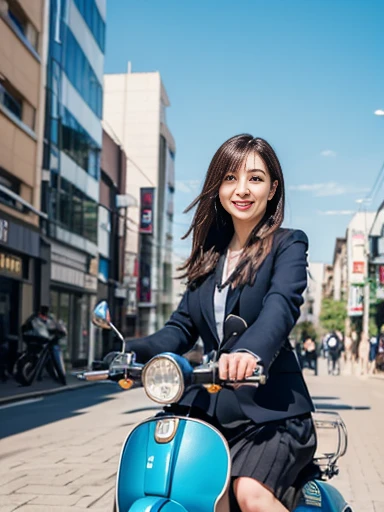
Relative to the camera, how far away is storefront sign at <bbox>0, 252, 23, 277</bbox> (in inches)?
803

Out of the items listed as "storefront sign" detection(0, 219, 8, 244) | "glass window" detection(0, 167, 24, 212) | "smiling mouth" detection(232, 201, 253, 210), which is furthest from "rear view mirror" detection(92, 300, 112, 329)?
"glass window" detection(0, 167, 24, 212)

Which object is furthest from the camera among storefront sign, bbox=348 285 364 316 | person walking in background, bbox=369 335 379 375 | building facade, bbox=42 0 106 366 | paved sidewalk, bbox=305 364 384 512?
storefront sign, bbox=348 285 364 316

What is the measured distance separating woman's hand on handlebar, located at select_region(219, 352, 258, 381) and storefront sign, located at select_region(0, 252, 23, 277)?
1874 cm

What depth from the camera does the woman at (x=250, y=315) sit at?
7.32ft

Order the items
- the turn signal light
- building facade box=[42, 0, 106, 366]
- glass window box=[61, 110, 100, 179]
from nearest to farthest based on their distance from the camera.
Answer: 1. the turn signal light
2. building facade box=[42, 0, 106, 366]
3. glass window box=[61, 110, 100, 179]

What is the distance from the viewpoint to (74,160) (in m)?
28.3

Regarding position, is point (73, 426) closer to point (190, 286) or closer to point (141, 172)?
point (190, 286)

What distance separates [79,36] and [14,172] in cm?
882

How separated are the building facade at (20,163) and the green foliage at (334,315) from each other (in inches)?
2323

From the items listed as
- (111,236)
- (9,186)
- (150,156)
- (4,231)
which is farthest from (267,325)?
(150,156)

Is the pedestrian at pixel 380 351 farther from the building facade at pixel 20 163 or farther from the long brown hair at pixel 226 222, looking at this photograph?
the long brown hair at pixel 226 222

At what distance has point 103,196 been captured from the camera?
36562 millimetres

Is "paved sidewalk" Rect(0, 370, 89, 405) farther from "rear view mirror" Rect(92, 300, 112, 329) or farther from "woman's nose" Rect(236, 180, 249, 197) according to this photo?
"woman's nose" Rect(236, 180, 249, 197)

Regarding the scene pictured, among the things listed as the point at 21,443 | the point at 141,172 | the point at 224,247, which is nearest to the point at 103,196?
the point at 141,172
